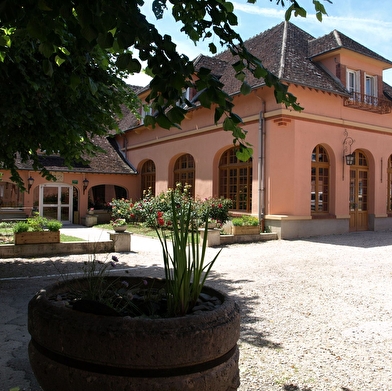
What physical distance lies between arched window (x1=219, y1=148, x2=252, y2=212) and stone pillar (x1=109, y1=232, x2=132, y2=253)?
594 cm

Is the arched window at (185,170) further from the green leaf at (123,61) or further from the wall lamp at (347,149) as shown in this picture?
the green leaf at (123,61)

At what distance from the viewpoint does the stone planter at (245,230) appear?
40.3 feet

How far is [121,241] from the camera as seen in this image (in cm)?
1008

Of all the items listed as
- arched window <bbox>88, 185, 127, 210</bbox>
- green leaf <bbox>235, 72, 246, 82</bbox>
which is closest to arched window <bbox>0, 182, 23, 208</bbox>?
arched window <bbox>88, 185, 127, 210</bbox>

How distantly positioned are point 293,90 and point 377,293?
911 centimetres

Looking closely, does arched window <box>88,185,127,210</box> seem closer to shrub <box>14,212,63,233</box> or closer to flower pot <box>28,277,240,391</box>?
shrub <box>14,212,63,233</box>

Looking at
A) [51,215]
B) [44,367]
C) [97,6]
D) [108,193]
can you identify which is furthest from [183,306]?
[108,193]

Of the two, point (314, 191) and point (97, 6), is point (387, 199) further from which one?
point (97, 6)

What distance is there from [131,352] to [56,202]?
18.8 m

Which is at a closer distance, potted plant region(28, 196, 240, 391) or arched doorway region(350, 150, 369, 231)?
potted plant region(28, 196, 240, 391)

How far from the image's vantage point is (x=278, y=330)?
14.1ft

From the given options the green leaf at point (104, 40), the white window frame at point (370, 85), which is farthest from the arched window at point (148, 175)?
the green leaf at point (104, 40)

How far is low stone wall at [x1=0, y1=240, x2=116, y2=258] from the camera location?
8781 millimetres

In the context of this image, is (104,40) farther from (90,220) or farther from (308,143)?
(90,220)
